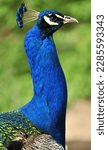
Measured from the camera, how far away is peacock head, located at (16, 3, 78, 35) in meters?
2.53

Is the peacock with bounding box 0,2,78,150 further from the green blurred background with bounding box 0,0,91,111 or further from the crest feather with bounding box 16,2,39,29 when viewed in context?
the green blurred background with bounding box 0,0,91,111

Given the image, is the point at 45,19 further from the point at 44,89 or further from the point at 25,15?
the point at 44,89

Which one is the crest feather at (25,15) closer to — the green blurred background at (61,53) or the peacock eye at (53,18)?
the peacock eye at (53,18)

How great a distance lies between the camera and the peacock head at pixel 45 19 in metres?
2.53

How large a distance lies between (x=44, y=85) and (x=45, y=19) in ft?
0.78

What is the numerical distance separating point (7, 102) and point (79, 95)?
1.60 feet

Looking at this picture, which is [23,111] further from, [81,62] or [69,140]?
[69,140]

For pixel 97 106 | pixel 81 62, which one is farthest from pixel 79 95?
pixel 97 106

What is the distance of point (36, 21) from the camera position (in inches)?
101

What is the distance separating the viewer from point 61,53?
3.89m

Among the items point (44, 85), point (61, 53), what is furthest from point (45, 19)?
Answer: point (61, 53)

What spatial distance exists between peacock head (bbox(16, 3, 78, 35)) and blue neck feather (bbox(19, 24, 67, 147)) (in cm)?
2

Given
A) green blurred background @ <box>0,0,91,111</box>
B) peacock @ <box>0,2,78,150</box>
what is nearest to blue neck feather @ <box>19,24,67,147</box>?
peacock @ <box>0,2,78,150</box>

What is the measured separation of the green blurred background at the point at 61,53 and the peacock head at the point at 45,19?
3.53 ft
